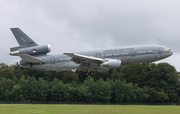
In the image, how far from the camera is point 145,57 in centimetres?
4562

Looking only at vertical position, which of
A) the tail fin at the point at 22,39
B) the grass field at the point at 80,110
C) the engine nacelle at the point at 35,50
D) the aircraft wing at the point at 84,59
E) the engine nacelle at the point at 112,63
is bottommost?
the grass field at the point at 80,110

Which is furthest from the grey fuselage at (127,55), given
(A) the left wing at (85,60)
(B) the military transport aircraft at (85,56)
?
(A) the left wing at (85,60)

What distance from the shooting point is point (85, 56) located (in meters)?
43.7

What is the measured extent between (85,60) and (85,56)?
1.23m

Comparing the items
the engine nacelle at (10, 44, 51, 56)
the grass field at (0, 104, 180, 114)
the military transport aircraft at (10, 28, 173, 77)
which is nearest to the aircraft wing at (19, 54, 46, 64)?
the military transport aircraft at (10, 28, 173, 77)

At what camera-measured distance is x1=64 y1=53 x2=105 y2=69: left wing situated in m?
43.5

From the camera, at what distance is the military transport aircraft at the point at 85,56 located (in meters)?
45.0

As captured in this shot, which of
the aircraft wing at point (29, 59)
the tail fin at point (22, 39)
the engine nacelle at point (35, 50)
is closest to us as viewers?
the aircraft wing at point (29, 59)

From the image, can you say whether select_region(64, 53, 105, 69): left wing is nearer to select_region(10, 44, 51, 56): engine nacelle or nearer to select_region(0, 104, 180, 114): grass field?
select_region(10, 44, 51, 56): engine nacelle

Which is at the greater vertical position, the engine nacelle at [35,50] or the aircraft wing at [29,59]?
the engine nacelle at [35,50]

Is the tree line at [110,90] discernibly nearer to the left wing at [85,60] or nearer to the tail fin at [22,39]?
the left wing at [85,60]

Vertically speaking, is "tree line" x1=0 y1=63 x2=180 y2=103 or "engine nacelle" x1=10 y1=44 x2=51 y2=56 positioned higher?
"engine nacelle" x1=10 y1=44 x2=51 y2=56

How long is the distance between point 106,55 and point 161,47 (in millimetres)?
9725

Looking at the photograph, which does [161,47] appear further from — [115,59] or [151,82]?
[151,82]
